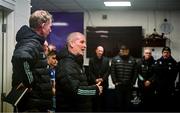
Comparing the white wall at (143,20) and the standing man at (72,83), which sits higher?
the white wall at (143,20)

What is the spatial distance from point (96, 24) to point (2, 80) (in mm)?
6015

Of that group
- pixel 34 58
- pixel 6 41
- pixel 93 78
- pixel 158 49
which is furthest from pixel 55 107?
pixel 158 49

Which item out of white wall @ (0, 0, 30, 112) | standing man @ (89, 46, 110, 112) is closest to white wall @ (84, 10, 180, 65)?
standing man @ (89, 46, 110, 112)

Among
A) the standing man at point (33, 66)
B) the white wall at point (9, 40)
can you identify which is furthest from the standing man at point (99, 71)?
the standing man at point (33, 66)

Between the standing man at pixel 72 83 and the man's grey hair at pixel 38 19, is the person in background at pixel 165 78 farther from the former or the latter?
the man's grey hair at pixel 38 19

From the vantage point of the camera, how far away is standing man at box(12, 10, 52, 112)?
98.3 inches

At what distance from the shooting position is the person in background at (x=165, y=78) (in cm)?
708

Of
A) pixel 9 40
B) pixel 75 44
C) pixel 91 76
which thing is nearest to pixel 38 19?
pixel 75 44

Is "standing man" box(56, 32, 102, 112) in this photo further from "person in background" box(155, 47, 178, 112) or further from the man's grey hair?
"person in background" box(155, 47, 178, 112)

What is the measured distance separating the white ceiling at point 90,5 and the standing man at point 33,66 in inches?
200

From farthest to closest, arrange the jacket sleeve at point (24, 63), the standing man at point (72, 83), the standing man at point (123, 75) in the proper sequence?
1. the standing man at point (123, 75)
2. the standing man at point (72, 83)
3. the jacket sleeve at point (24, 63)

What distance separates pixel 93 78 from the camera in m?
6.85

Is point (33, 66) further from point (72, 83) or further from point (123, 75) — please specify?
point (123, 75)

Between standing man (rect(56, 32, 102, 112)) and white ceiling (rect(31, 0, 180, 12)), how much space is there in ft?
15.5
